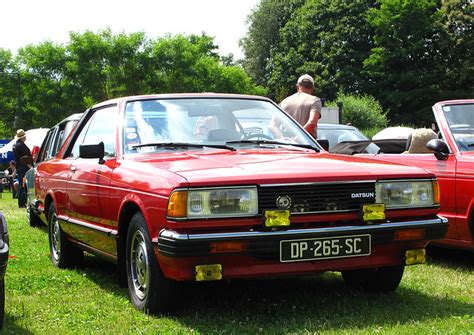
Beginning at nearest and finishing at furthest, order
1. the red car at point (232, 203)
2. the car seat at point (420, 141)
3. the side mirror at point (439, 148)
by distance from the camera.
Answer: the red car at point (232, 203)
the side mirror at point (439, 148)
the car seat at point (420, 141)

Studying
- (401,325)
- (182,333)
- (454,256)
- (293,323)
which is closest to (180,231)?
(182,333)

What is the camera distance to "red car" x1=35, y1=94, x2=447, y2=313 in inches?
176

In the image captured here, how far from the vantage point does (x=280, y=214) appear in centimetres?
453

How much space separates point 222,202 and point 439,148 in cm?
313

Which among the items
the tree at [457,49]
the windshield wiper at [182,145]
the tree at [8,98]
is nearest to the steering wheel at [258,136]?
the windshield wiper at [182,145]

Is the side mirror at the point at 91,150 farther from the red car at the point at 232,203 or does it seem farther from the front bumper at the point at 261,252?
the front bumper at the point at 261,252

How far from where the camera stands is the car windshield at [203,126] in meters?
5.64

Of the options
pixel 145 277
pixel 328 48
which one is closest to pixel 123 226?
pixel 145 277

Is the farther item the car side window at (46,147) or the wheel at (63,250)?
the car side window at (46,147)

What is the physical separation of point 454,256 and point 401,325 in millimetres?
3416

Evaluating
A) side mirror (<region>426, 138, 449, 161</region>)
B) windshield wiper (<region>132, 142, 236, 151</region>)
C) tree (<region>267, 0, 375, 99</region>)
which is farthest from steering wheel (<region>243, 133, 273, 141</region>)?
tree (<region>267, 0, 375, 99</region>)

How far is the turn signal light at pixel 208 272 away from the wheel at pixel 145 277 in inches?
14.7

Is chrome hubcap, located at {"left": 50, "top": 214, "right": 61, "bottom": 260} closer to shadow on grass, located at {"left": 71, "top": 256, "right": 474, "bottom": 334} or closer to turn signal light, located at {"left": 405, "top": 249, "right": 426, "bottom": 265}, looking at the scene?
shadow on grass, located at {"left": 71, "top": 256, "right": 474, "bottom": 334}

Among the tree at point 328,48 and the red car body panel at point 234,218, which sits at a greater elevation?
the tree at point 328,48
